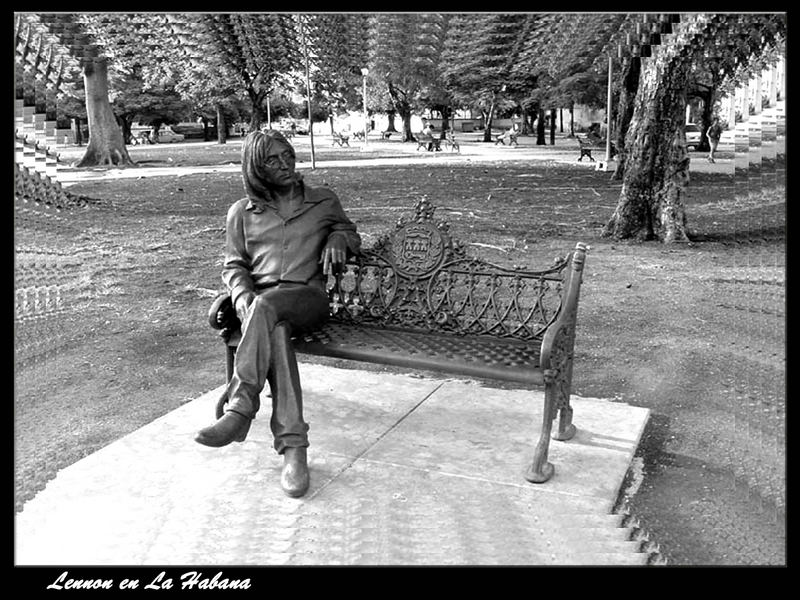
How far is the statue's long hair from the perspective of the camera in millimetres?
3744

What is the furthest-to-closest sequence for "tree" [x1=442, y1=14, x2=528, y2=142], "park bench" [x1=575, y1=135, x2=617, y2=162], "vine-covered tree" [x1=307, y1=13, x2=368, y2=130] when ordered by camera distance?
"park bench" [x1=575, y1=135, x2=617, y2=162] → "vine-covered tree" [x1=307, y1=13, x2=368, y2=130] → "tree" [x1=442, y1=14, x2=528, y2=142]

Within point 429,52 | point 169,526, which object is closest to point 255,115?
point 429,52

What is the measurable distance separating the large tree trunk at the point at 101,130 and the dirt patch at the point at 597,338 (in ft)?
16.4

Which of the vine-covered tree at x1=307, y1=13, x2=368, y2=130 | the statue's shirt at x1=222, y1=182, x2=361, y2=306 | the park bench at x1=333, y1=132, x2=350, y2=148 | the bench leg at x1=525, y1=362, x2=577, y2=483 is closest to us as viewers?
the bench leg at x1=525, y1=362, x2=577, y2=483

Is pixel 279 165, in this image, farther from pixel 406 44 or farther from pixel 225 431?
pixel 406 44

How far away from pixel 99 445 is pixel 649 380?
3.33m

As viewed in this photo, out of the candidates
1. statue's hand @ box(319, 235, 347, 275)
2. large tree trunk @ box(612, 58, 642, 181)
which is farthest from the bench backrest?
large tree trunk @ box(612, 58, 642, 181)

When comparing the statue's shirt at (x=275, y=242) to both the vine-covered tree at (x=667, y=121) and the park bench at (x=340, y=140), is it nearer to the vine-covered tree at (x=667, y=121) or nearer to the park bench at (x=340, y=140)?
the vine-covered tree at (x=667, y=121)

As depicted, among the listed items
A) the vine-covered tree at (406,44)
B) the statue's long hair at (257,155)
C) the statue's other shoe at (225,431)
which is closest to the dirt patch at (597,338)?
the statue's other shoe at (225,431)

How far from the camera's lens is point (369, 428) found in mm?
3990

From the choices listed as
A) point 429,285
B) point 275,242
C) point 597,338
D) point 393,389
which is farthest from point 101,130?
point 429,285

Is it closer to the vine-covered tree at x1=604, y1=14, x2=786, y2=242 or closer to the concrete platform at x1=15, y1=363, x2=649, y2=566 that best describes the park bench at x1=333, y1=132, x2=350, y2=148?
the vine-covered tree at x1=604, y1=14, x2=786, y2=242

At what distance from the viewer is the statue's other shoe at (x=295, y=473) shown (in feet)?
10.6

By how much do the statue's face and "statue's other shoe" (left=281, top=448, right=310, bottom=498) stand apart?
4.24ft
